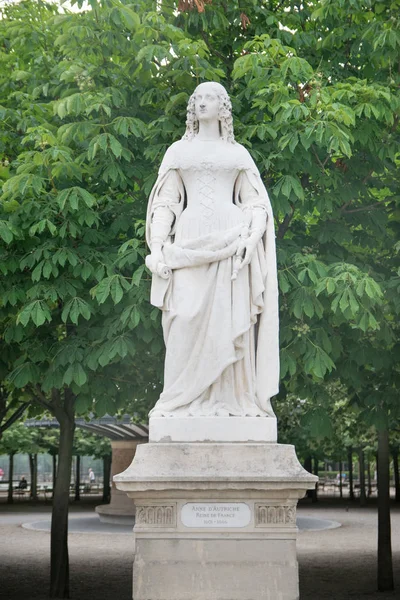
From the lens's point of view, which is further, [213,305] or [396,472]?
[396,472]

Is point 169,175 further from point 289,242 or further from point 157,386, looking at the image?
point 157,386

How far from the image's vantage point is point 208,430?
23.3ft

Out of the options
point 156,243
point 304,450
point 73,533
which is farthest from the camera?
point 304,450

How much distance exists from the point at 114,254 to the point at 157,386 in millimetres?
1979

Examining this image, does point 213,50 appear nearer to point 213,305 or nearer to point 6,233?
point 6,233

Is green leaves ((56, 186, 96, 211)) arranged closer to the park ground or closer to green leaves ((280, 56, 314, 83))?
green leaves ((280, 56, 314, 83))

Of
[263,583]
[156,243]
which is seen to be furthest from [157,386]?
[263,583]

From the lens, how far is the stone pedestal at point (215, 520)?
6.75 metres

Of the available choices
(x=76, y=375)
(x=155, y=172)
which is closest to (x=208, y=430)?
(x=76, y=375)

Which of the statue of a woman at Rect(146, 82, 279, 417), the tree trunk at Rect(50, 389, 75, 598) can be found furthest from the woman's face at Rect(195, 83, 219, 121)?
the tree trunk at Rect(50, 389, 75, 598)

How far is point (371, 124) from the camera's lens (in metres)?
10.1

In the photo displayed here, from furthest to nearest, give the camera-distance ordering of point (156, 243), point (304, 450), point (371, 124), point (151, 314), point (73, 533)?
point (304, 450) → point (73, 533) → point (371, 124) → point (151, 314) → point (156, 243)

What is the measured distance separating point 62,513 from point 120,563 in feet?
15.2

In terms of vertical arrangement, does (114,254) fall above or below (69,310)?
above
